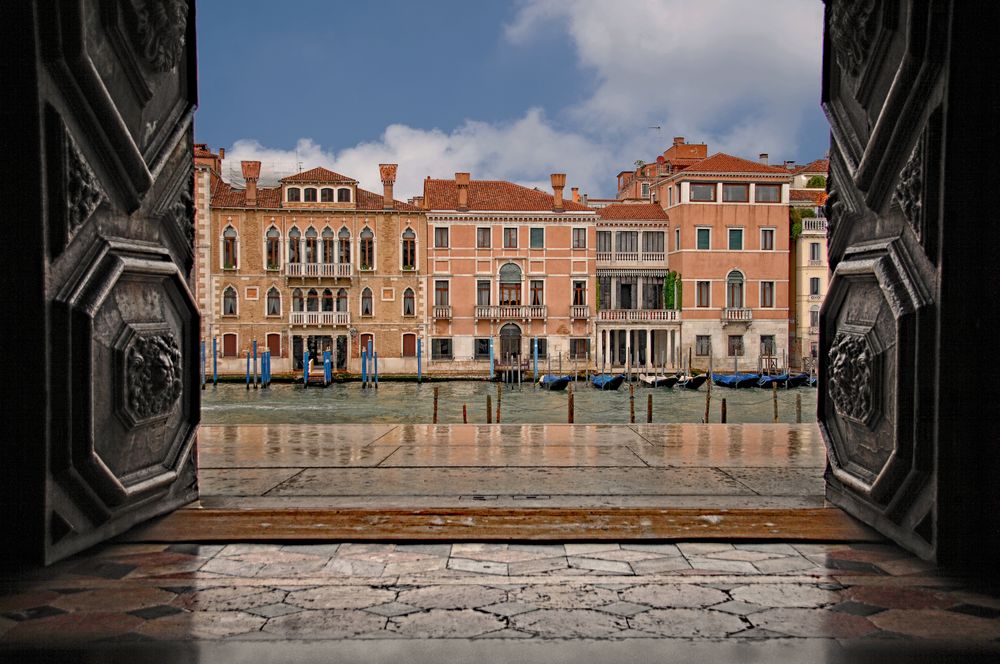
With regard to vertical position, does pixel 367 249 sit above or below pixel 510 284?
above

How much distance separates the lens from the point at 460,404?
2609 centimetres

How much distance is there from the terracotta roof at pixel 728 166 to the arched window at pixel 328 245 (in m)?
15.6

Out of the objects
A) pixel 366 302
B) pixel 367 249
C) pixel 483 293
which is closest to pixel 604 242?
pixel 483 293

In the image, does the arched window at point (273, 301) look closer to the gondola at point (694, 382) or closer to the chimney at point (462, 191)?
the chimney at point (462, 191)

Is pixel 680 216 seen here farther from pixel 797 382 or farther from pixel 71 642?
pixel 71 642

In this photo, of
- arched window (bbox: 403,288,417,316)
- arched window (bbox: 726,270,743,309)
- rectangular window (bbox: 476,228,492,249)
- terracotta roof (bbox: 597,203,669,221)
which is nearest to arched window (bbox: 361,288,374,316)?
arched window (bbox: 403,288,417,316)

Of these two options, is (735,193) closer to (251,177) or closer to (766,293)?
(766,293)

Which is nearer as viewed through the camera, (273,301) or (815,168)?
(273,301)

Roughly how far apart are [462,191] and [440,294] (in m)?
4.53

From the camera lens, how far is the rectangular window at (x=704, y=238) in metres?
37.0

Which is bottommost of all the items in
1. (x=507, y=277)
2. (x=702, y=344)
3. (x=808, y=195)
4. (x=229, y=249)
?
(x=702, y=344)

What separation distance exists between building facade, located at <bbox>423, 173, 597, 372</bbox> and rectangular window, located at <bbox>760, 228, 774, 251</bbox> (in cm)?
740

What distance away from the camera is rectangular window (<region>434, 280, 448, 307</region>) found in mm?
36781

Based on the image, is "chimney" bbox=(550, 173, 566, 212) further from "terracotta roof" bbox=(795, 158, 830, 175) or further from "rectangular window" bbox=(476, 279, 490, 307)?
"terracotta roof" bbox=(795, 158, 830, 175)
